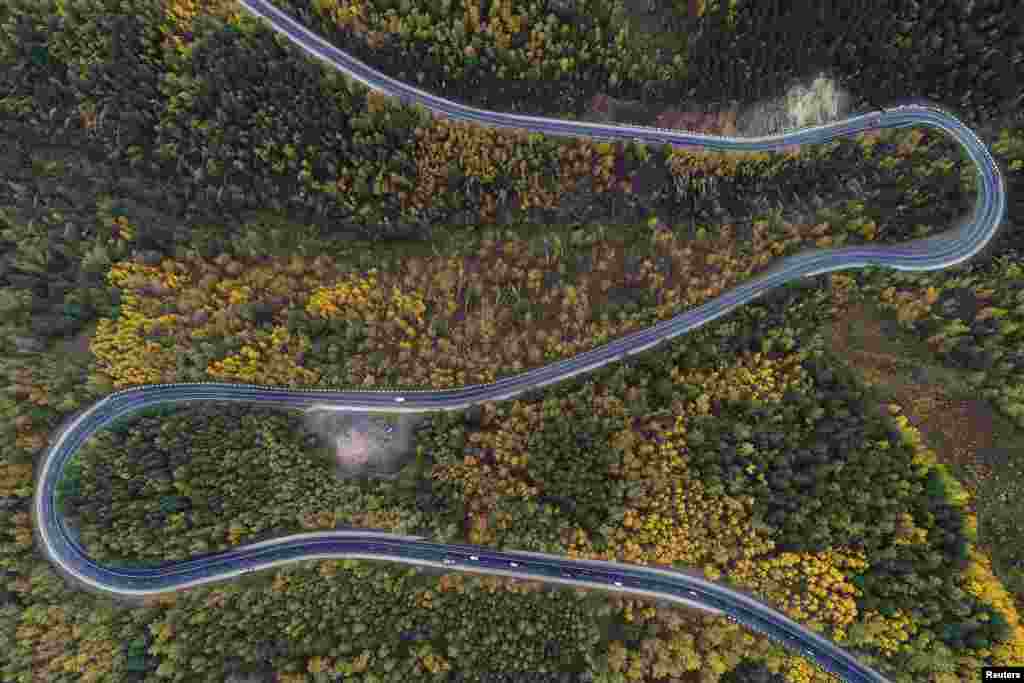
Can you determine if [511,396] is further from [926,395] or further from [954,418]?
[954,418]

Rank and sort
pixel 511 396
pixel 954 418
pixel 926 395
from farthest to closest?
pixel 511 396, pixel 926 395, pixel 954 418

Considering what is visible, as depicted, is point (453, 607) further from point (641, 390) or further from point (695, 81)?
point (695, 81)

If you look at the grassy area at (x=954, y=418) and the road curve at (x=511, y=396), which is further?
the road curve at (x=511, y=396)

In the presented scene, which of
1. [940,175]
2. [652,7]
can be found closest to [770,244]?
[940,175]

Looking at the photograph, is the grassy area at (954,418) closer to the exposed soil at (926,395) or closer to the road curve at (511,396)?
the exposed soil at (926,395)

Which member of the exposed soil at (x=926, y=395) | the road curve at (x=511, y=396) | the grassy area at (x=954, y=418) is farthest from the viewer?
the road curve at (x=511, y=396)

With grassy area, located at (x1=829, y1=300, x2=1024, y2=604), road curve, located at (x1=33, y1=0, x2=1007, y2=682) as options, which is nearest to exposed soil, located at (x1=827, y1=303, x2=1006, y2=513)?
grassy area, located at (x1=829, y1=300, x2=1024, y2=604)

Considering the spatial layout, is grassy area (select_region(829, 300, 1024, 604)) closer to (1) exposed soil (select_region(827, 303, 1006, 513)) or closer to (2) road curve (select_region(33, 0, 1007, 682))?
(1) exposed soil (select_region(827, 303, 1006, 513))

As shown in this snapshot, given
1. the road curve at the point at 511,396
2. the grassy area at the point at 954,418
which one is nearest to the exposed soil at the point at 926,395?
the grassy area at the point at 954,418

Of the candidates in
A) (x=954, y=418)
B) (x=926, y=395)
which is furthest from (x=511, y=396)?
(x=954, y=418)
